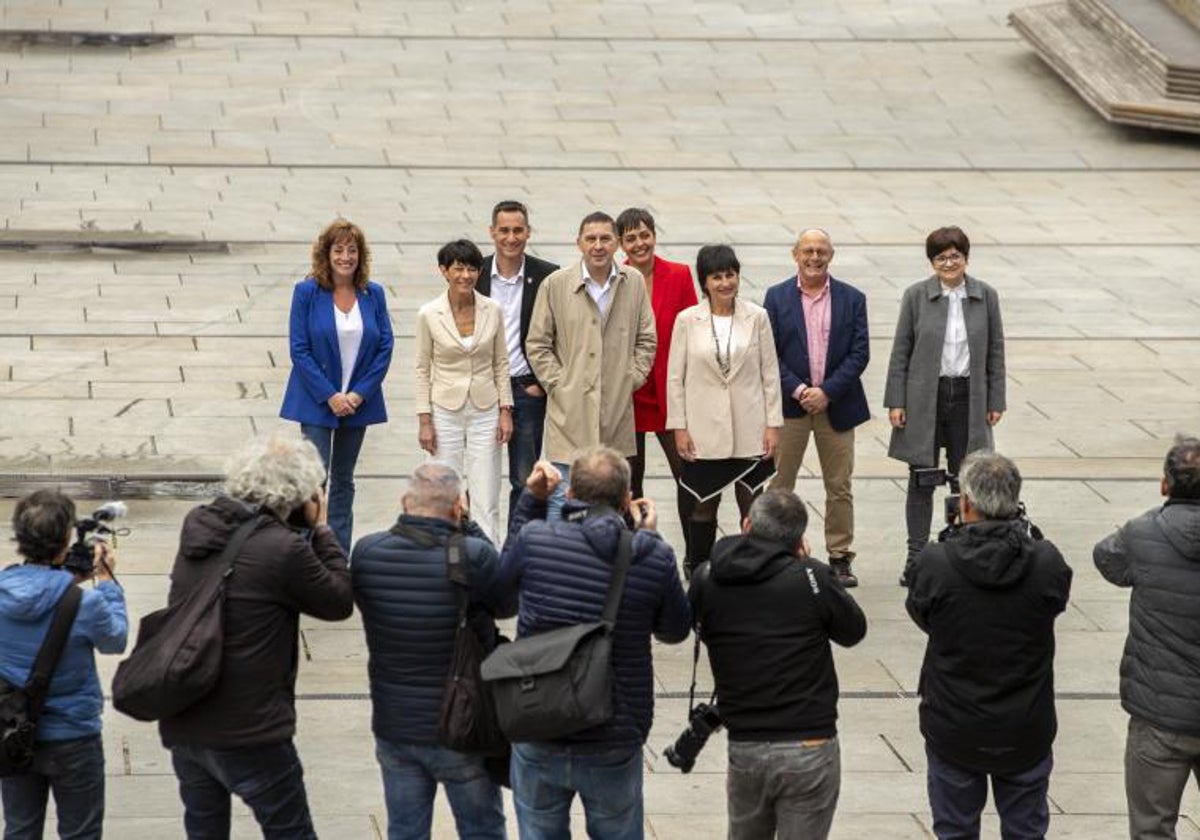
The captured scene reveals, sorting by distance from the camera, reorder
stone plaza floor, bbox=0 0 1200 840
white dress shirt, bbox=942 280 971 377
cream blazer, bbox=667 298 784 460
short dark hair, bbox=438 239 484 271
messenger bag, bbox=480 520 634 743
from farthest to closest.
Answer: white dress shirt, bbox=942 280 971 377, cream blazer, bbox=667 298 784 460, short dark hair, bbox=438 239 484 271, stone plaza floor, bbox=0 0 1200 840, messenger bag, bbox=480 520 634 743

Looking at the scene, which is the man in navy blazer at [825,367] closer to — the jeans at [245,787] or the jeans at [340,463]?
the jeans at [340,463]

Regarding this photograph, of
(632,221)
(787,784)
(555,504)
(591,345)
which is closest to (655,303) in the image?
(632,221)

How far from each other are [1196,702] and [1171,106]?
14853 millimetres

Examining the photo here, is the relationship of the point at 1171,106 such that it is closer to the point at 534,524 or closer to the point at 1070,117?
the point at 1070,117

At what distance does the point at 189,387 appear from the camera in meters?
13.8

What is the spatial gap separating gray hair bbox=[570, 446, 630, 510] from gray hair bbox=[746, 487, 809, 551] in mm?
395

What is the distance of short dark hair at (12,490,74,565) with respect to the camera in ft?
22.4

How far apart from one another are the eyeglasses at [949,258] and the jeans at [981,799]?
12.5 feet

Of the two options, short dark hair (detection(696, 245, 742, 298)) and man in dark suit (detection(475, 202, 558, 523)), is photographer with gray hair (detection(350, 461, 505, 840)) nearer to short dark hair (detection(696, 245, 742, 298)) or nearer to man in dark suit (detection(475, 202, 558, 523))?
short dark hair (detection(696, 245, 742, 298))

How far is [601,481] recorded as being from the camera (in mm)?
6844

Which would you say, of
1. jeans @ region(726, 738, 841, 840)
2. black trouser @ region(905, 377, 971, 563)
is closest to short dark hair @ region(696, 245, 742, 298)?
black trouser @ region(905, 377, 971, 563)

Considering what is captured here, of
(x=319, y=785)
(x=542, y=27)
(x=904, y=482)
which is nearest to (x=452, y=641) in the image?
(x=319, y=785)

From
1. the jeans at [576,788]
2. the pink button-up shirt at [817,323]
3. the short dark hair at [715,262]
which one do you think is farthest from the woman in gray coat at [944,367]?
the jeans at [576,788]

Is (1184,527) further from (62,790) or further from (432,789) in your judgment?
(62,790)
